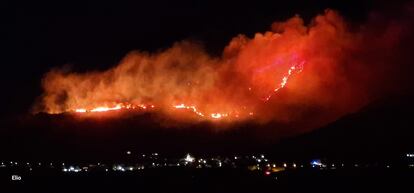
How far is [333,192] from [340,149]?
44.8m

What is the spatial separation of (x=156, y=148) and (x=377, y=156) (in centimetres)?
3335

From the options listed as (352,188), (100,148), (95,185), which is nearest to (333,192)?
(352,188)

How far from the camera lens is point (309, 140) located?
86.8 metres

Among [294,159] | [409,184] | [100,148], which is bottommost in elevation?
[409,184]

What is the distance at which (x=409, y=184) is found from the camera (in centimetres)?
4638

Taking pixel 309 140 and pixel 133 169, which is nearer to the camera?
pixel 133 169

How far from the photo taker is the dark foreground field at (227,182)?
1820 inches

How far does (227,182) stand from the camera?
52.8 metres

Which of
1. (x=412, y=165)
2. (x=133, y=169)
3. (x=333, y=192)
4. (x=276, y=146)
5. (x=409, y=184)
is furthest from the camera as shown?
(x=276, y=146)

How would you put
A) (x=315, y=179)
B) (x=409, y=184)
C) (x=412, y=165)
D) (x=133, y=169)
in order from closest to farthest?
(x=409, y=184), (x=315, y=179), (x=412, y=165), (x=133, y=169)

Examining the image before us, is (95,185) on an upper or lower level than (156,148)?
lower

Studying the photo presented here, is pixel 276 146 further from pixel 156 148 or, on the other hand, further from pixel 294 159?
pixel 156 148

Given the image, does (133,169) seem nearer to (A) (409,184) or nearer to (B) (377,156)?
(B) (377,156)

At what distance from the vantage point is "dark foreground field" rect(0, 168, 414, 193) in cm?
4622
